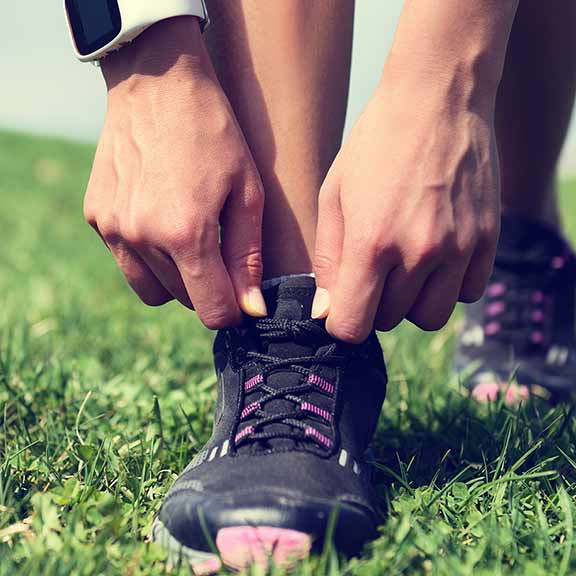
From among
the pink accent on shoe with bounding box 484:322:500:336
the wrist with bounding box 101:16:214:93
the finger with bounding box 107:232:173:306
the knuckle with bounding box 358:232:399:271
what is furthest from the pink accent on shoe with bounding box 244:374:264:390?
the pink accent on shoe with bounding box 484:322:500:336

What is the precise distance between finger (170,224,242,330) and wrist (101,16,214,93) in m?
0.27

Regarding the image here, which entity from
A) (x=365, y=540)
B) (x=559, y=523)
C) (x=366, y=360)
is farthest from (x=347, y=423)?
(x=559, y=523)

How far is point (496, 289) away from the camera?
2287 mm

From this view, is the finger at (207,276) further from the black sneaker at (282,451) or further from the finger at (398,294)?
the finger at (398,294)

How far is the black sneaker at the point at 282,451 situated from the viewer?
44.4 inches

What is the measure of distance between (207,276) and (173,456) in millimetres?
421

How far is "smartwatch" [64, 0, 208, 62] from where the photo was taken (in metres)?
1.28

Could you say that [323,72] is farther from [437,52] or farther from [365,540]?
[365,540]

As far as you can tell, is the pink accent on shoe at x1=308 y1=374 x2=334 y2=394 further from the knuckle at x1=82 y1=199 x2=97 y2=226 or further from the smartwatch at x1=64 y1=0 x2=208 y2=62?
the smartwatch at x1=64 y1=0 x2=208 y2=62

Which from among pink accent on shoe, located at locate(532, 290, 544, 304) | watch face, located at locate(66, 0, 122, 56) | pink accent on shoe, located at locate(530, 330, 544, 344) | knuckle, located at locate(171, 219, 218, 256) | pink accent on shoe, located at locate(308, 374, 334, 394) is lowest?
pink accent on shoe, located at locate(530, 330, 544, 344)

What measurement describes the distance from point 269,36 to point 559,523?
96 centimetres

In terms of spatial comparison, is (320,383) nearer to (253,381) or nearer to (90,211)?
(253,381)

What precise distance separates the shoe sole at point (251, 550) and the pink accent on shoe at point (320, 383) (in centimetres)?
31

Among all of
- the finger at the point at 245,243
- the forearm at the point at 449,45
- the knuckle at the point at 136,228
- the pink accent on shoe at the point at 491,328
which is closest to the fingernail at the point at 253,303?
the finger at the point at 245,243
